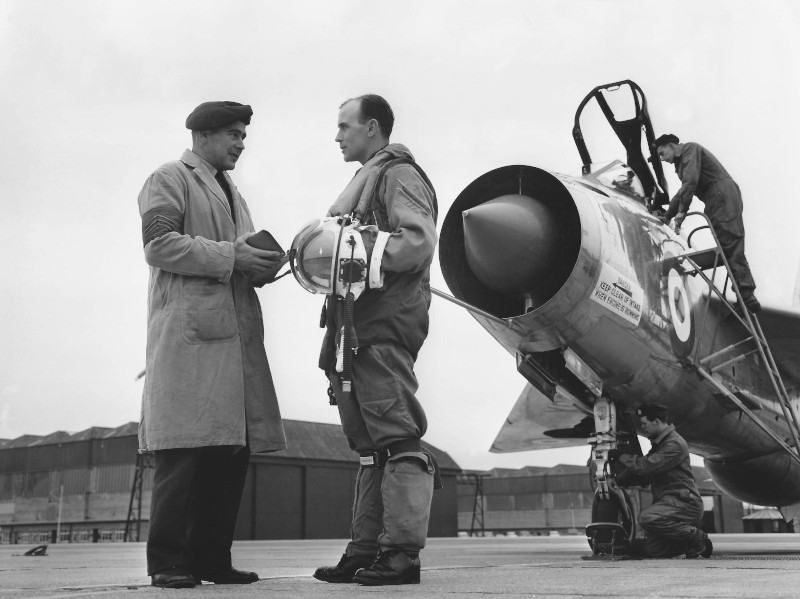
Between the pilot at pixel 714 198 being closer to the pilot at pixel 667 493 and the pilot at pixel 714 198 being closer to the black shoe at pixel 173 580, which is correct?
the pilot at pixel 667 493

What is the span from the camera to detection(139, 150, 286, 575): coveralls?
368cm

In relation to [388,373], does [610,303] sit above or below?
above

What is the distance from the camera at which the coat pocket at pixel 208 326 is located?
382 centimetres

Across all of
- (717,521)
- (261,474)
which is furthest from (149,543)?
(717,521)

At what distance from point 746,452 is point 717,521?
133ft

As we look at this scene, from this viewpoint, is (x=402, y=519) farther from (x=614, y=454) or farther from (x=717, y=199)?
(x=717, y=199)

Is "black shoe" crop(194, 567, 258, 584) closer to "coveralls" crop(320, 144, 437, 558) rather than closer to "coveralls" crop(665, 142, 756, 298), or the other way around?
"coveralls" crop(320, 144, 437, 558)

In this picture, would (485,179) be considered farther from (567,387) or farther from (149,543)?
(149,543)

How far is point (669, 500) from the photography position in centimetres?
696

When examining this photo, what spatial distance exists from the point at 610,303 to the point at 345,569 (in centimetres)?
341

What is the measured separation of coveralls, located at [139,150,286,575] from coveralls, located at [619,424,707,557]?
390 centimetres

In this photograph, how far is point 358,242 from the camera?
12.2 feet

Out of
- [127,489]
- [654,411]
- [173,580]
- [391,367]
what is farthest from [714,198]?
[127,489]

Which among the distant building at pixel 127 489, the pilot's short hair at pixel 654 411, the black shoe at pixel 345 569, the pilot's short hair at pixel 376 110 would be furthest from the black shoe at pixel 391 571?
the distant building at pixel 127 489
